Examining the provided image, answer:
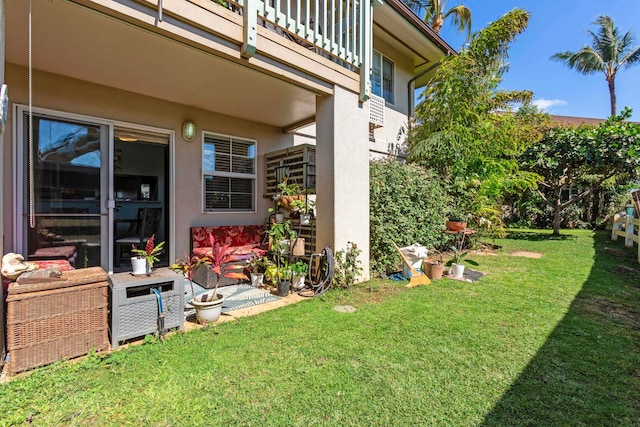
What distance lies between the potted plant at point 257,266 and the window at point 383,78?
5787 millimetres

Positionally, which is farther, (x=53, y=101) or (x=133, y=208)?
(x=133, y=208)

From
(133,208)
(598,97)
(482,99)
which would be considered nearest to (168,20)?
(133,208)

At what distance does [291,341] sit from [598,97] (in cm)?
3108

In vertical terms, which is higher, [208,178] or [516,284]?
[208,178]

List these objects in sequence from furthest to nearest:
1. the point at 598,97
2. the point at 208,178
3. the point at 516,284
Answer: the point at 598,97 < the point at 208,178 < the point at 516,284

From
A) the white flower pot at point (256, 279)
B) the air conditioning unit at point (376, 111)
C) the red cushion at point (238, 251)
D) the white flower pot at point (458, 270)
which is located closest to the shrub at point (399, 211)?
the white flower pot at point (458, 270)

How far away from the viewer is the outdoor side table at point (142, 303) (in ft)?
8.71

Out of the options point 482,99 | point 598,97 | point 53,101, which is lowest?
point 53,101

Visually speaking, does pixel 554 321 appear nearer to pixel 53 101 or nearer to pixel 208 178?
pixel 208 178

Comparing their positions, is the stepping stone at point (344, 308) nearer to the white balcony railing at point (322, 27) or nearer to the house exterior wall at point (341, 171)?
the house exterior wall at point (341, 171)

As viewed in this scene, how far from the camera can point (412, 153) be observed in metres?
8.27

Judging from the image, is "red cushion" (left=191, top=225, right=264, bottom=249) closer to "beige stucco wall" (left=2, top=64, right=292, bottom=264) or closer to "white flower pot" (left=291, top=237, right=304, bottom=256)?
"beige stucco wall" (left=2, top=64, right=292, bottom=264)

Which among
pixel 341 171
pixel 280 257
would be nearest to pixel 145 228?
pixel 280 257

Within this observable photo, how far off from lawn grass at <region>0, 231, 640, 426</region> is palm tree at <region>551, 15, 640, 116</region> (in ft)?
83.3
